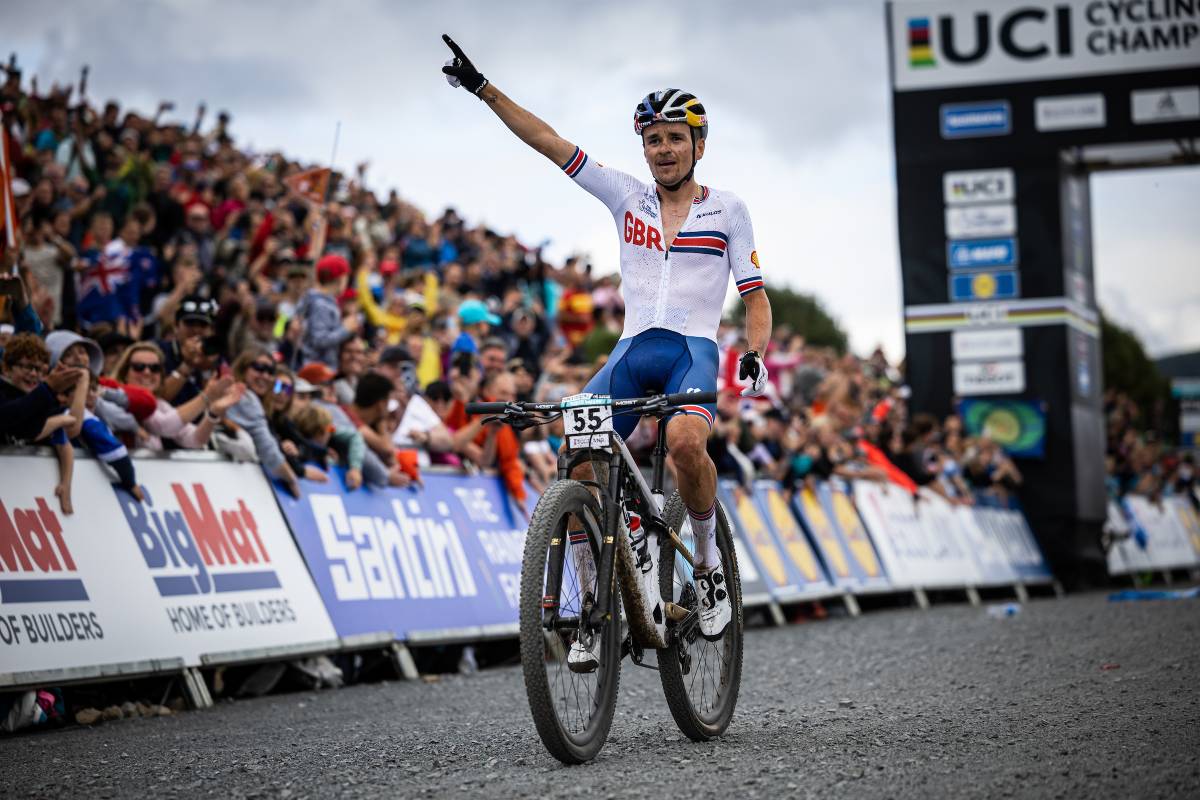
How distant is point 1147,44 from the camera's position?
21.5 metres

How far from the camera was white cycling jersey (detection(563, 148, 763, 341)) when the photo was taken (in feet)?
23.9

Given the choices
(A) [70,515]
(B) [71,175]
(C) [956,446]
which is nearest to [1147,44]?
(C) [956,446]

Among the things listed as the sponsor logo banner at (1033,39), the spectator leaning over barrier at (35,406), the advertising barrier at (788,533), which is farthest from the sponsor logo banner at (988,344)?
the spectator leaning over barrier at (35,406)

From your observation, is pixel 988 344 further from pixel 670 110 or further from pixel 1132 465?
pixel 670 110

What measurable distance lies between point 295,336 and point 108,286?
1.86 m

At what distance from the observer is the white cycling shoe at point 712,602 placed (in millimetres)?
7297

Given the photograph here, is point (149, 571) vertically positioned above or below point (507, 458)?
below

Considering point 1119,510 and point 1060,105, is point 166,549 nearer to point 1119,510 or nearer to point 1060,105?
point 1060,105

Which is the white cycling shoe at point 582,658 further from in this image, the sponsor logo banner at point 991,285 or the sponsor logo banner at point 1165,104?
the sponsor logo banner at point 1165,104

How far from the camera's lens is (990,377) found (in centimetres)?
2286

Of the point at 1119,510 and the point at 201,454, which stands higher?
the point at 201,454

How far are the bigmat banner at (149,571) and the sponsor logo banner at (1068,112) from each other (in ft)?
48.9

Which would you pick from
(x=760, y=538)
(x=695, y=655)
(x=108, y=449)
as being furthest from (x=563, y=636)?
(x=760, y=538)

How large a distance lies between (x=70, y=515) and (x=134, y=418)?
1217 millimetres
